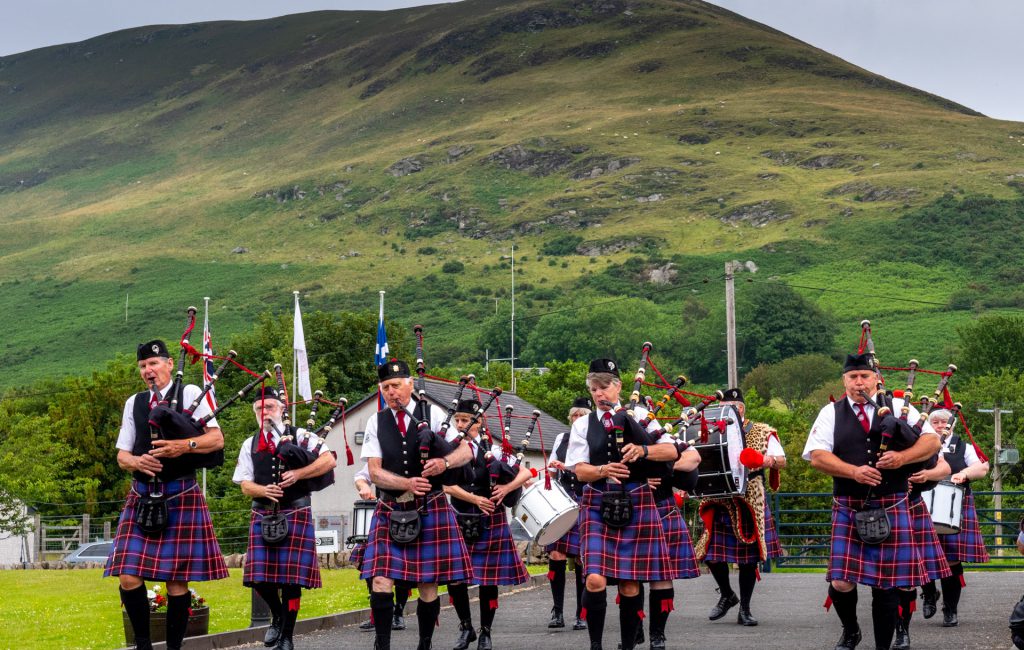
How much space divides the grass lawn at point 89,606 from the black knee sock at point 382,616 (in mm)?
2583

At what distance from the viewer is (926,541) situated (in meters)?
8.05

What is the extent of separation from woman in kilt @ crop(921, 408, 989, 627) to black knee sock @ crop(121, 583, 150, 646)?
5.32 m

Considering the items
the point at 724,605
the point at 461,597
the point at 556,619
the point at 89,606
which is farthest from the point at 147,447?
the point at 89,606

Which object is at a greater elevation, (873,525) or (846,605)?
(873,525)

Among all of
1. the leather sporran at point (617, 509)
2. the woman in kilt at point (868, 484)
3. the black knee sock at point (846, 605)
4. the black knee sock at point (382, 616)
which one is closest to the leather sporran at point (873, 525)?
the woman in kilt at point (868, 484)

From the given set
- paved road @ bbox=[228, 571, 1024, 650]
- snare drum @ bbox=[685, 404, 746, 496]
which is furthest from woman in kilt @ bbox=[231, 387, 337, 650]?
snare drum @ bbox=[685, 404, 746, 496]

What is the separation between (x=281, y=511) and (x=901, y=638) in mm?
3973

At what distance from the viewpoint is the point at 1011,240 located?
126375mm

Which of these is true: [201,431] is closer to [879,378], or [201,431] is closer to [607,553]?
[607,553]

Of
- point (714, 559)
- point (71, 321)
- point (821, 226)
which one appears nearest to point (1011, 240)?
point (821, 226)

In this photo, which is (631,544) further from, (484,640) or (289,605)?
(289,605)

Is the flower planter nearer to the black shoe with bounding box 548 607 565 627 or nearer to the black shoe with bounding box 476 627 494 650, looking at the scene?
the black shoe with bounding box 476 627 494 650

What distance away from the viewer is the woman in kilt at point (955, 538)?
Answer: 33.9 feet

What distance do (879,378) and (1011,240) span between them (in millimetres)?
125420
